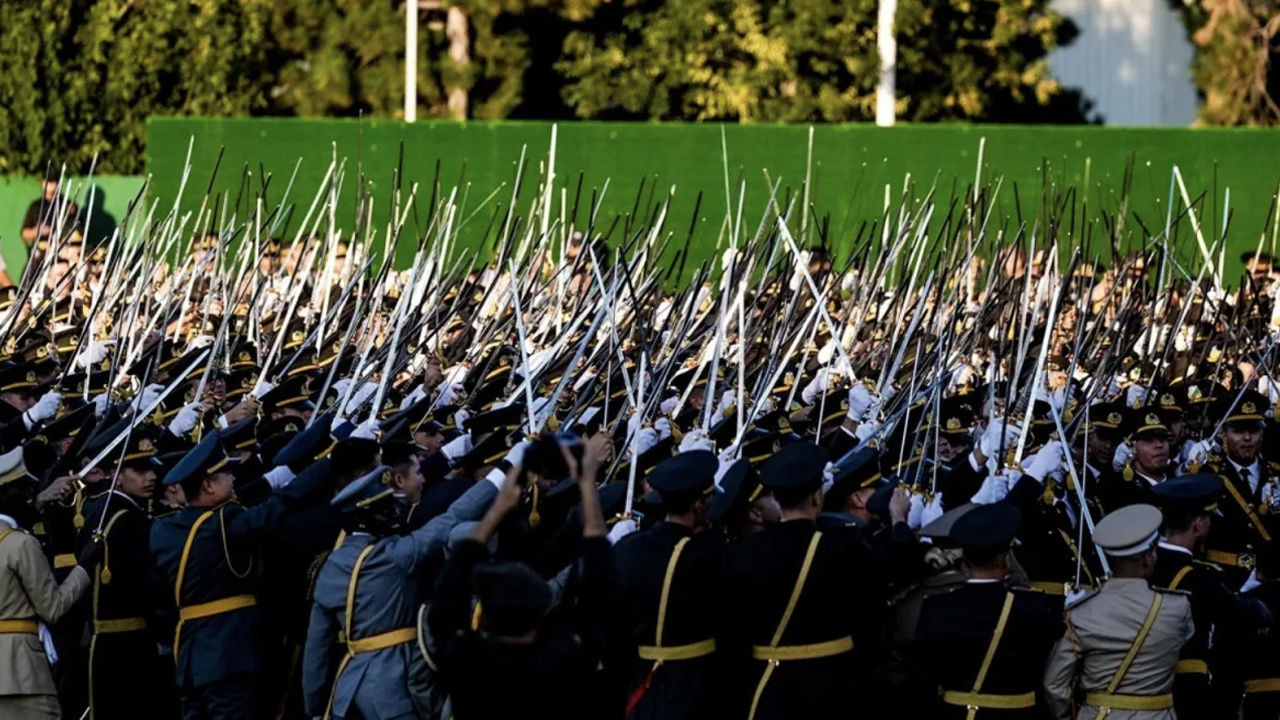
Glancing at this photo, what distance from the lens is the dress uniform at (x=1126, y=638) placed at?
641 cm

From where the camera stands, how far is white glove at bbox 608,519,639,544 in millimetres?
7215

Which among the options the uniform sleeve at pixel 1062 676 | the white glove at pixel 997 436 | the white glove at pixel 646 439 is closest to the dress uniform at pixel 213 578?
the white glove at pixel 646 439

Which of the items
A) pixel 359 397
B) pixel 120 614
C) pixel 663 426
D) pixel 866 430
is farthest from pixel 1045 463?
pixel 359 397

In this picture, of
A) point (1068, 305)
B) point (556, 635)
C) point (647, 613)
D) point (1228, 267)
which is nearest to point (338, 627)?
point (647, 613)

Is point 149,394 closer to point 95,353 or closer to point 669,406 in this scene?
point 95,353

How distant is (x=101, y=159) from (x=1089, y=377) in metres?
17.6

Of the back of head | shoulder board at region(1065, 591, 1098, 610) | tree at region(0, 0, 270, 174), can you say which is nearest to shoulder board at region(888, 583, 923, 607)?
shoulder board at region(1065, 591, 1098, 610)

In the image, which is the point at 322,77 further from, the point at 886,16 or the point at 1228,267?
the point at 1228,267

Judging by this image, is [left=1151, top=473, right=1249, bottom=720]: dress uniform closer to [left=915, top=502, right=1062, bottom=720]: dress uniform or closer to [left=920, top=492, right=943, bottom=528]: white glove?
[left=915, top=502, right=1062, bottom=720]: dress uniform

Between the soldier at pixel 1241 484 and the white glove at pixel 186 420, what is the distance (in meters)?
4.11

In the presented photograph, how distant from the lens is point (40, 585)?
7500 mm

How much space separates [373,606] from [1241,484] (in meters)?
3.16

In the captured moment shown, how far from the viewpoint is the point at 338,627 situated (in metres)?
7.30

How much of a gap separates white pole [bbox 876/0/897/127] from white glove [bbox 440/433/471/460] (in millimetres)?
16018
